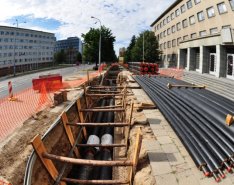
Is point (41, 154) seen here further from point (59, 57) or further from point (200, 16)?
point (59, 57)

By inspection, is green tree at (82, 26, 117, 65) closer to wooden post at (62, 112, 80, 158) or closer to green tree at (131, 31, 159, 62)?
green tree at (131, 31, 159, 62)

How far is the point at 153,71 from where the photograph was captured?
95.1 feet

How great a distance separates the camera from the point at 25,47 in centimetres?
8844

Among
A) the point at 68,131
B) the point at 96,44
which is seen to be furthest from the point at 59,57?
the point at 68,131

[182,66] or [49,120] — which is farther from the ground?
→ [182,66]

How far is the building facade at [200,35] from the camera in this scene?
20438 mm

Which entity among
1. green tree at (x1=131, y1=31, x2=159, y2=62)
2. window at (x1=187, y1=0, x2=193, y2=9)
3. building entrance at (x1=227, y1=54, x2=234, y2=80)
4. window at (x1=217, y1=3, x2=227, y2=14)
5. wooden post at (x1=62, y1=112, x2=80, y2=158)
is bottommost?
wooden post at (x1=62, y1=112, x2=80, y2=158)

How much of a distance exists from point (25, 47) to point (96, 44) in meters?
49.6

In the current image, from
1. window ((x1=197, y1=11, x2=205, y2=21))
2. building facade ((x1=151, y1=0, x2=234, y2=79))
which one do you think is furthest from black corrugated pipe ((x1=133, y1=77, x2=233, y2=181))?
window ((x1=197, y1=11, x2=205, y2=21))

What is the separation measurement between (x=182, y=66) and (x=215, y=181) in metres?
30.3

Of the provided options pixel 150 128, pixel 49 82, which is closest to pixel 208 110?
pixel 150 128

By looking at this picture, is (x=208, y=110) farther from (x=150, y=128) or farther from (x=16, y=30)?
(x=16, y=30)

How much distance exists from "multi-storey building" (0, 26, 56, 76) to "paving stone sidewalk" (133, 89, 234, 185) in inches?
2442

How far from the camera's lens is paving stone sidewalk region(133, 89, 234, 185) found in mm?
4996
